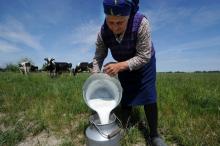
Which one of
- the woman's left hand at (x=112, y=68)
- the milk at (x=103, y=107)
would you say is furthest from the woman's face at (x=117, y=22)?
the milk at (x=103, y=107)

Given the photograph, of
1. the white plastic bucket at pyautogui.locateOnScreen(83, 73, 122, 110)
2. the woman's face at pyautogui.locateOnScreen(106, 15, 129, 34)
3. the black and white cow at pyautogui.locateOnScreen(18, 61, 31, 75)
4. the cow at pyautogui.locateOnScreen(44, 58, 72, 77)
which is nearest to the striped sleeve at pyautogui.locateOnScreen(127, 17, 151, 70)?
the woman's face at pyautogui.locateOnScreen(106, 15, 129, 34)

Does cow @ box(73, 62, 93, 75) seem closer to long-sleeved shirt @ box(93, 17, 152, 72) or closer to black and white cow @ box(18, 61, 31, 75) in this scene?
black and white cow @ box(18, 61, 31, 75)

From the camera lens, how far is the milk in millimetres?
2859

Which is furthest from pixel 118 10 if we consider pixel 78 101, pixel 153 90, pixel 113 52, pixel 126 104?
pixel 78 101

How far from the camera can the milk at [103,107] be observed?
2859mm

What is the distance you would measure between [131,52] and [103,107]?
814 millimetres

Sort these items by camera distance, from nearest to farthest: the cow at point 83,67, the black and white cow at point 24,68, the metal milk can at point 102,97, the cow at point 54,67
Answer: the metal milk can at point 102,97 → the cow at point 54,67 → the black and white cow at point 24,68 → the cow at point 83,67

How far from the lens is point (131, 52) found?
11.2ft

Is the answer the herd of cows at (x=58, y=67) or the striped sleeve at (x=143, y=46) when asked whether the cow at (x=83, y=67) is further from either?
the striped sleeve at (x=143, y=46)

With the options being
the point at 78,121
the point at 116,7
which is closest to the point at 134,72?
the point at 116,7

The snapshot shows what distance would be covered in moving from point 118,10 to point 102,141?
3.99 feet

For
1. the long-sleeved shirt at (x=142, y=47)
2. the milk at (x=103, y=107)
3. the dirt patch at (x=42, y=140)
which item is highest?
the long-sleeved shirt at (x=142, y=47)

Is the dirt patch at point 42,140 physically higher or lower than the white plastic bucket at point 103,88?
lower

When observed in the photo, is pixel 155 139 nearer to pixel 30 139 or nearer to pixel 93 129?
pixel 93 129
